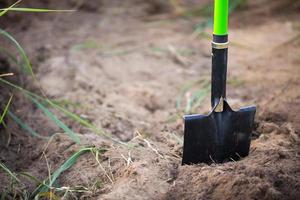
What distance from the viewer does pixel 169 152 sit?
77.4 inches

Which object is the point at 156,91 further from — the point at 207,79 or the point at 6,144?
the point at 6,144

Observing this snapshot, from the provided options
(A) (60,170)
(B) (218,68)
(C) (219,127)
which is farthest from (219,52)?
(A) (60,170)

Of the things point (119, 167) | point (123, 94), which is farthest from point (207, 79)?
point (119, 167)

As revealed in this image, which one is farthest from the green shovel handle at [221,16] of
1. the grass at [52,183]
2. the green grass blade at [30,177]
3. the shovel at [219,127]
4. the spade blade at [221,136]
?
the green grass blade at [30,177]

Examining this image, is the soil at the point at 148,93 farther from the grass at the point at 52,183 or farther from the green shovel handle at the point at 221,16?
the green shovel handle at the point at 221,16

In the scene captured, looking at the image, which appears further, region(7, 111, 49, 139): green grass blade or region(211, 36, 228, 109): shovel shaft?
region(7, 111, 49, 139): green grass blade

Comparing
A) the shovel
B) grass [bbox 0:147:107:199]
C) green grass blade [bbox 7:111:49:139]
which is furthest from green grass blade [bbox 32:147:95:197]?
the shovel

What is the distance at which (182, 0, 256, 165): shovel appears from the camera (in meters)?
A: 1.87

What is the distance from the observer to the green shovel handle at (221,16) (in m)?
1.84

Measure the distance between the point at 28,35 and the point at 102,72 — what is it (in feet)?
2.65

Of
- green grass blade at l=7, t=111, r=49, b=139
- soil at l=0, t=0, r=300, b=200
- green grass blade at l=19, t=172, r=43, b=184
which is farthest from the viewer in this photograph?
green grass blade at l=7, t=111, r=49, b=139

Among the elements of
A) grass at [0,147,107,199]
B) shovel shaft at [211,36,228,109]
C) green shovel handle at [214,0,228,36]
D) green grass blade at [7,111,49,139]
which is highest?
green shovel handle at [214,0,228,36]

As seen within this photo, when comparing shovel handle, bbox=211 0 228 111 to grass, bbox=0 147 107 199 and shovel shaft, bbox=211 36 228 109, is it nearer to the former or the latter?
shovel shaft, bbox=211 36 228 109

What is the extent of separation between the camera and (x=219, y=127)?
191cm
